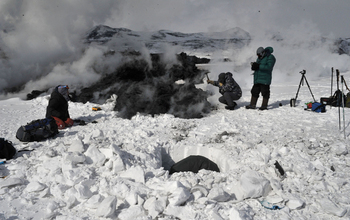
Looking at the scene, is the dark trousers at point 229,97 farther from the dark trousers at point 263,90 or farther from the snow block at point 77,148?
the snow block at point 77,148

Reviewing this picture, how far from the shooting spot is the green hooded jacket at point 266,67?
16.8ft

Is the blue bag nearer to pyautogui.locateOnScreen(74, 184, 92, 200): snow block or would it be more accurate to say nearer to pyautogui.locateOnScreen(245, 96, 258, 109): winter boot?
pyautogui.locateOnScreen(245, 96, 258, 109): winter boot

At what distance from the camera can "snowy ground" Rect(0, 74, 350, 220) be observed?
1979 mm

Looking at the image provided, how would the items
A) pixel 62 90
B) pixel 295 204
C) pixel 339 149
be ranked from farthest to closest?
pixel 62 90 < pixel 339 149 < pixel 295 204

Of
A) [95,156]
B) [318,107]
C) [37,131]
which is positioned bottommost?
[95,156]

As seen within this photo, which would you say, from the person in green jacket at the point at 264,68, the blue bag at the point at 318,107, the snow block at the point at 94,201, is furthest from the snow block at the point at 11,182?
the blue bag at the point at 318,107

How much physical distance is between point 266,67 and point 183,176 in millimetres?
3705

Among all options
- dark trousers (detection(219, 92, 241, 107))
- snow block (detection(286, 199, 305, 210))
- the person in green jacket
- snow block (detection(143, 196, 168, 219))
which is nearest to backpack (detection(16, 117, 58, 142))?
snow block (detection(143, 196, 168, 219))

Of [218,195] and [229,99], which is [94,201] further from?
Result: [229,99]

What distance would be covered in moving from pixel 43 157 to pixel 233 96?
4.42m

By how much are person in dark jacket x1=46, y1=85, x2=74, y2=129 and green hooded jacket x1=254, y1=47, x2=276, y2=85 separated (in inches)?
169

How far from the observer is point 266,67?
16.8 ft

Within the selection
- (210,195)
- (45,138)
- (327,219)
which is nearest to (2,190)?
(45,138)

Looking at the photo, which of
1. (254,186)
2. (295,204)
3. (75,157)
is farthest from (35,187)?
(295,204)
